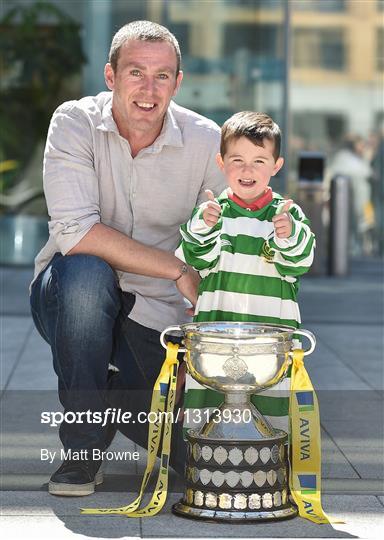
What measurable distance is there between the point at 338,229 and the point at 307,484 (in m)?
8.72

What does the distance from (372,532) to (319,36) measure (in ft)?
37.5

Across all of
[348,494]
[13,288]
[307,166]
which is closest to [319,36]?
[307,166]

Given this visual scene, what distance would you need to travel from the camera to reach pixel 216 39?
42.4 feet

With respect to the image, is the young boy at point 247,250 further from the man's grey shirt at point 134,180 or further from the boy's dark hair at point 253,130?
the man's grey shirt at point 134,180

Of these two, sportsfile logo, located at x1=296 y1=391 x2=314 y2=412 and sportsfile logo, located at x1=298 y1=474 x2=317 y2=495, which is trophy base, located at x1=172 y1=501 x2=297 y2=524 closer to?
sportsfile logo, located at x1=298 y1=474 x2=317 y2=495

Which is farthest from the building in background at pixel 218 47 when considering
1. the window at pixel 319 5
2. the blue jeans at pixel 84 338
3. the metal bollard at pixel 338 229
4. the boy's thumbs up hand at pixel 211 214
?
the boy's thumbs up hand at pixel 211 214

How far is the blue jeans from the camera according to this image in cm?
402

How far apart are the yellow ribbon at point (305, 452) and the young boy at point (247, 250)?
6.7 inches

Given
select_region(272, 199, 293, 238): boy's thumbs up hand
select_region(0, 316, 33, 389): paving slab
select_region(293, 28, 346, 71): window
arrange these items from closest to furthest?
1. select_region(272, 199, 293, 238): boy's thumbs up hand
2. select_region(0, 316, 33, 389): paving slab
3. select_region(293, 28, 346, 71): window

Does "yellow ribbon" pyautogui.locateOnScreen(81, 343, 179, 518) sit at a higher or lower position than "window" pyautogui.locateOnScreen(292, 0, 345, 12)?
lower

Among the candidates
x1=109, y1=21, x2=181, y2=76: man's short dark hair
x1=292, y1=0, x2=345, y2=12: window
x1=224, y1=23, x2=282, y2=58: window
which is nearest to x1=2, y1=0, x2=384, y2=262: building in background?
x1=224, y1=23, x2=282, y2=58: window

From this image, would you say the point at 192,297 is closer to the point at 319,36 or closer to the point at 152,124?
the point at 152,124

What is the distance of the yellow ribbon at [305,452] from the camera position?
12.5 feet

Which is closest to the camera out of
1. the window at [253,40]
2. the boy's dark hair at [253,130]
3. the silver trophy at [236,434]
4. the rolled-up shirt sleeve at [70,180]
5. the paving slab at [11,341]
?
the silver trophy at [236,434]
